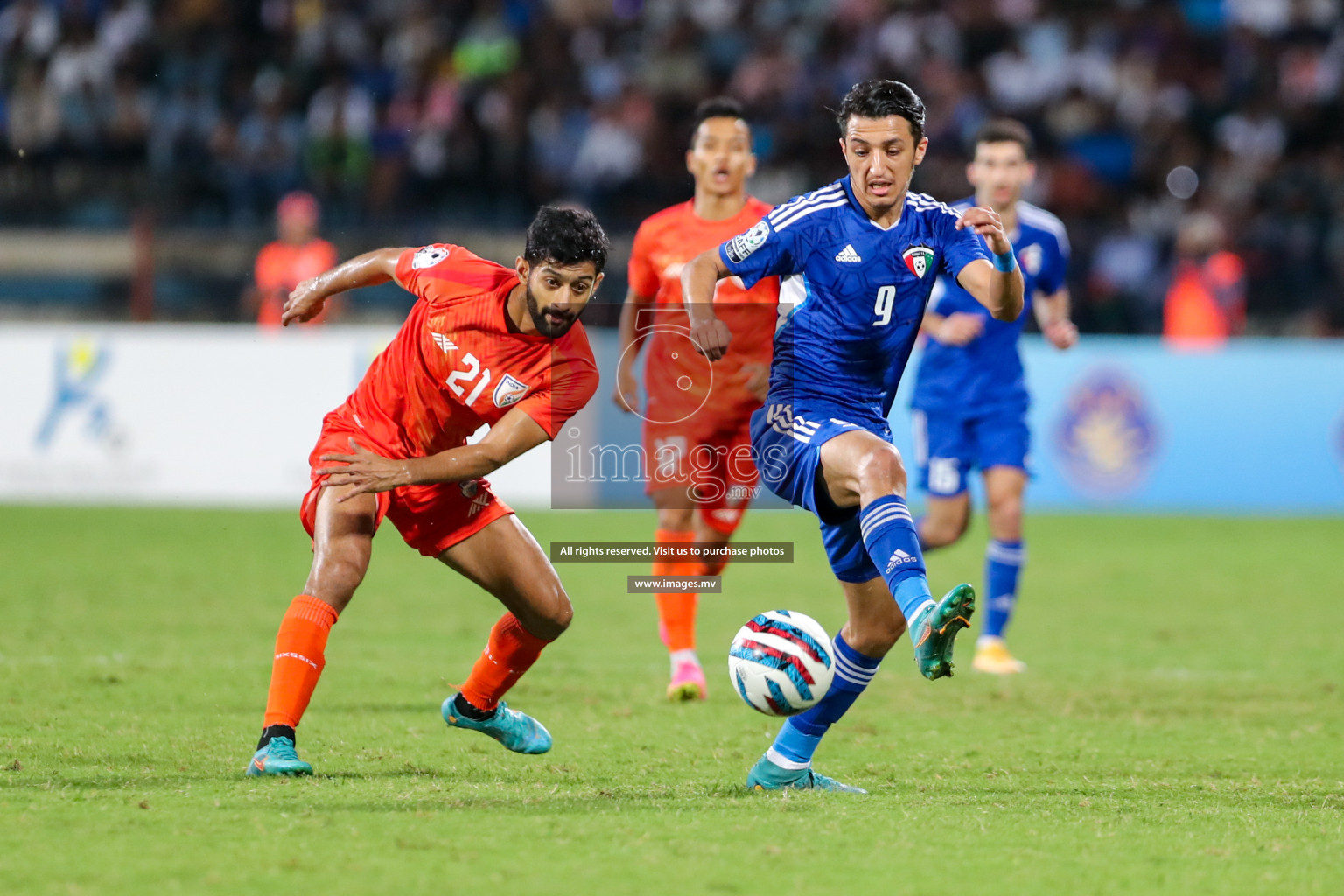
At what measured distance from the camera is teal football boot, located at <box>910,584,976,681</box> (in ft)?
13.7

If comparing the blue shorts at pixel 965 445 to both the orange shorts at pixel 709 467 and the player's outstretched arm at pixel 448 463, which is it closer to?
the orange shorts at pixel 709 467

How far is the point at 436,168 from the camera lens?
682 inches

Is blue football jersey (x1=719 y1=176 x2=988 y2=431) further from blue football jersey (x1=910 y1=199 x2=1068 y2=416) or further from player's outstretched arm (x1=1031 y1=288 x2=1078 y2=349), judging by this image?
player's outstretched arm (x1=1031 y1=288 x2=1078 y2=349)

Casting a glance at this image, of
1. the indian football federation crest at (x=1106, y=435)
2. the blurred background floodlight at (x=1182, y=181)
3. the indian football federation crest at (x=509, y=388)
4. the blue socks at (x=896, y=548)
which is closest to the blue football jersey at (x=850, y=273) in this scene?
the blue socks at (x=896, y=548)

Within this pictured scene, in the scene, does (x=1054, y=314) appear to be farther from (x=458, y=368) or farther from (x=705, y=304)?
(x=458, y=368)

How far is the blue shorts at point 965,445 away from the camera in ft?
25.6

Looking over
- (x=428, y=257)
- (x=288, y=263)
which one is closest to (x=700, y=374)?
(x=428, y=257)

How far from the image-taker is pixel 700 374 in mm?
7250

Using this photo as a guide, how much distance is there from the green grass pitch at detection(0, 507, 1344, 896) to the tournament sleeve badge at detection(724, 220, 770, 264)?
1661 mm

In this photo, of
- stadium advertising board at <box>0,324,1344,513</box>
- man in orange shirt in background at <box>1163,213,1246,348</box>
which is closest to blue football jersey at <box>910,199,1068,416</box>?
stadium advertising board at <box>0,324,1344,513</box>

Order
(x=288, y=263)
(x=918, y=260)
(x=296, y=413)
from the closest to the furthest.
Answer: (x=918, y=260) → (x=296, y=413) → (x=288, y=263)

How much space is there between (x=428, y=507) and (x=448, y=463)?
0.44m

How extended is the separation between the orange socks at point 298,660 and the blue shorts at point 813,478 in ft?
4.78

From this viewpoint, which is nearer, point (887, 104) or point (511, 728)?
point (887, 104)
